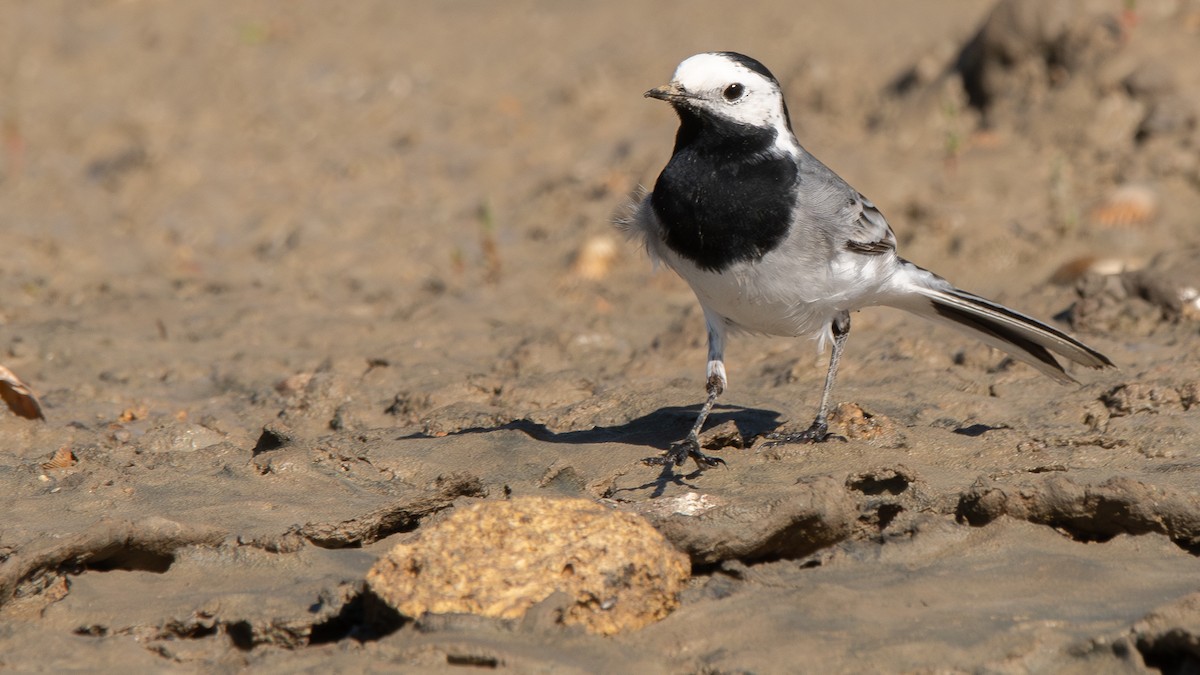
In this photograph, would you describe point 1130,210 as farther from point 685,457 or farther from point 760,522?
point 760,522

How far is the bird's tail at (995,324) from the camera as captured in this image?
5449 millimetres

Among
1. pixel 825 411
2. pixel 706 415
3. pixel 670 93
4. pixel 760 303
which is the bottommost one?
pixel 706 415

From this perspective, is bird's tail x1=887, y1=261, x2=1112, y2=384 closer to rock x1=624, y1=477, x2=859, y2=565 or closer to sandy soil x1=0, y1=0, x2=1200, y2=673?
sandy soil x1=0, y1=0, x2=1200, y2=673

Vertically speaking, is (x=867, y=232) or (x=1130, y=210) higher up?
(x=1130, y=210)

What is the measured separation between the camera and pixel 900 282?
18.4ft

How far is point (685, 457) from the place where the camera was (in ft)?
16.0

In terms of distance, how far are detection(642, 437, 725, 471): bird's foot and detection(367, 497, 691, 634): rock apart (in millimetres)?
1030

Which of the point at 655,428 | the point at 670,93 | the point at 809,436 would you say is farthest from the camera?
the point at 655,428

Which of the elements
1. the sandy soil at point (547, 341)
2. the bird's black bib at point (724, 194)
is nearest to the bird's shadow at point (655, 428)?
the sandy soil at point (547, 341)

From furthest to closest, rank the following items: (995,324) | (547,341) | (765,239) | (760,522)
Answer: (547,341)
(995,324)
(765,239)
(760,522)

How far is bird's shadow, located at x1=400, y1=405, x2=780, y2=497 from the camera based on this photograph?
5258 millimetres

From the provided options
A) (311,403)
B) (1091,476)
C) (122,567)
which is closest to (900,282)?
(1091,476)

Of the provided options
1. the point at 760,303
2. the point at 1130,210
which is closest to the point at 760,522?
the point at 760,303

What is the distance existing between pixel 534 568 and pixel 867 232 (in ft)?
7.84
